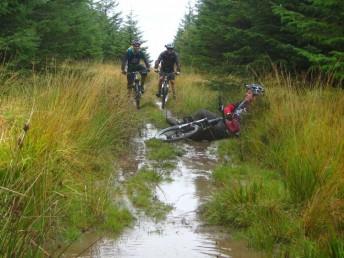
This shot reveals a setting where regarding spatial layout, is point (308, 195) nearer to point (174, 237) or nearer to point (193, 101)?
point (174, 237)

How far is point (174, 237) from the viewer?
5723 mm

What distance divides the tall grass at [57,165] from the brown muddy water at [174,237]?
0.22m

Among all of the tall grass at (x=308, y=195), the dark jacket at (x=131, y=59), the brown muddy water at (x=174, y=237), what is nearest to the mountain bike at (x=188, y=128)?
the tall grass at (x=308, y=195)

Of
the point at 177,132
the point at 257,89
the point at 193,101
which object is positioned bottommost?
the point at 177,132

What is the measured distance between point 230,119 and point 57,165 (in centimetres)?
602

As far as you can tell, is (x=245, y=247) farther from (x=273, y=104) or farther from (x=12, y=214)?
(x=273, y=104)

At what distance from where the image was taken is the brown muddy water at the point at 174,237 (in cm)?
522

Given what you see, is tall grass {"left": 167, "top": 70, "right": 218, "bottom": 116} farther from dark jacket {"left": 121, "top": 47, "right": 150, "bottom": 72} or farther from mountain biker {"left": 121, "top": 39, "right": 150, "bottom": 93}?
dark jacket {"left": 121, "top": 47, "right": 150, "bottom": 72}

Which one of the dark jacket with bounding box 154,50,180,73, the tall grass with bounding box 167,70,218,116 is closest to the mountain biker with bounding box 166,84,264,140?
the tall grass with bounding box 167,70,218,116

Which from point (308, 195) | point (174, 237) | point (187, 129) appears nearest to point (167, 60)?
point (187, 129)

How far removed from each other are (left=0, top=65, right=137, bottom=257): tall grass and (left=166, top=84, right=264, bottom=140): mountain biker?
2.10 metres

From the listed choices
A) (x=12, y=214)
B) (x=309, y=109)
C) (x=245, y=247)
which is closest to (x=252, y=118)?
(x=309, y=109)

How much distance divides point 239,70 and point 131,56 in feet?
9.97

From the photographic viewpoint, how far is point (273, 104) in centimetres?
986
